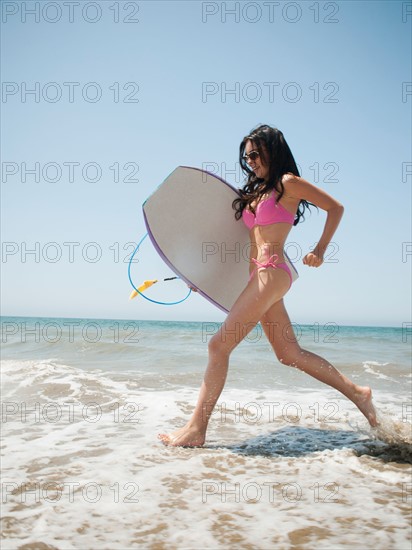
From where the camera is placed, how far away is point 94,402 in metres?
4.17

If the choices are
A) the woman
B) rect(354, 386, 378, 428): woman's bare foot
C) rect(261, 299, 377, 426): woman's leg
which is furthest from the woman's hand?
rect(354, 386, 378, 428): woman's bare foot

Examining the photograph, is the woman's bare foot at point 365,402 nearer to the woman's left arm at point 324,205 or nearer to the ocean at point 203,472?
the ocean at point 203,472

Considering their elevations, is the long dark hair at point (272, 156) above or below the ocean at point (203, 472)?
above

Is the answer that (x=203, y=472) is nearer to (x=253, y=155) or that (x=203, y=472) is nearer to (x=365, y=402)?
(x=365, y=402)

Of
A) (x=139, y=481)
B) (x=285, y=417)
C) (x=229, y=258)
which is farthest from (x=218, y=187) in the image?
(x=139, y=481)

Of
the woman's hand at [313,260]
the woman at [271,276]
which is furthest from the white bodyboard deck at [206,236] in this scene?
the woman's hand at [313,260]

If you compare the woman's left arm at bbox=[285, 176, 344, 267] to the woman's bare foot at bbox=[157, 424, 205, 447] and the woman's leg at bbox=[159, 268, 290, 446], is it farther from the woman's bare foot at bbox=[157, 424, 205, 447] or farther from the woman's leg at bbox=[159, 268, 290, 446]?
the woman's bare foot at bbox=[157, 424, 205, 447]

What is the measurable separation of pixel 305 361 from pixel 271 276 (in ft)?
2.00

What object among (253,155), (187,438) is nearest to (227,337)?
(187,438)

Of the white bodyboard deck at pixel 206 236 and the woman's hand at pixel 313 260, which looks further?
the white bodyboard deck at pixel 206 236

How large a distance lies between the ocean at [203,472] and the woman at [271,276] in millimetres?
262

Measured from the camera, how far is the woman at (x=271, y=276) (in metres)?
2.81

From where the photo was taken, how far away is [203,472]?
91.3 inches

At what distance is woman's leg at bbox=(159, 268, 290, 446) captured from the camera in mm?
2836
